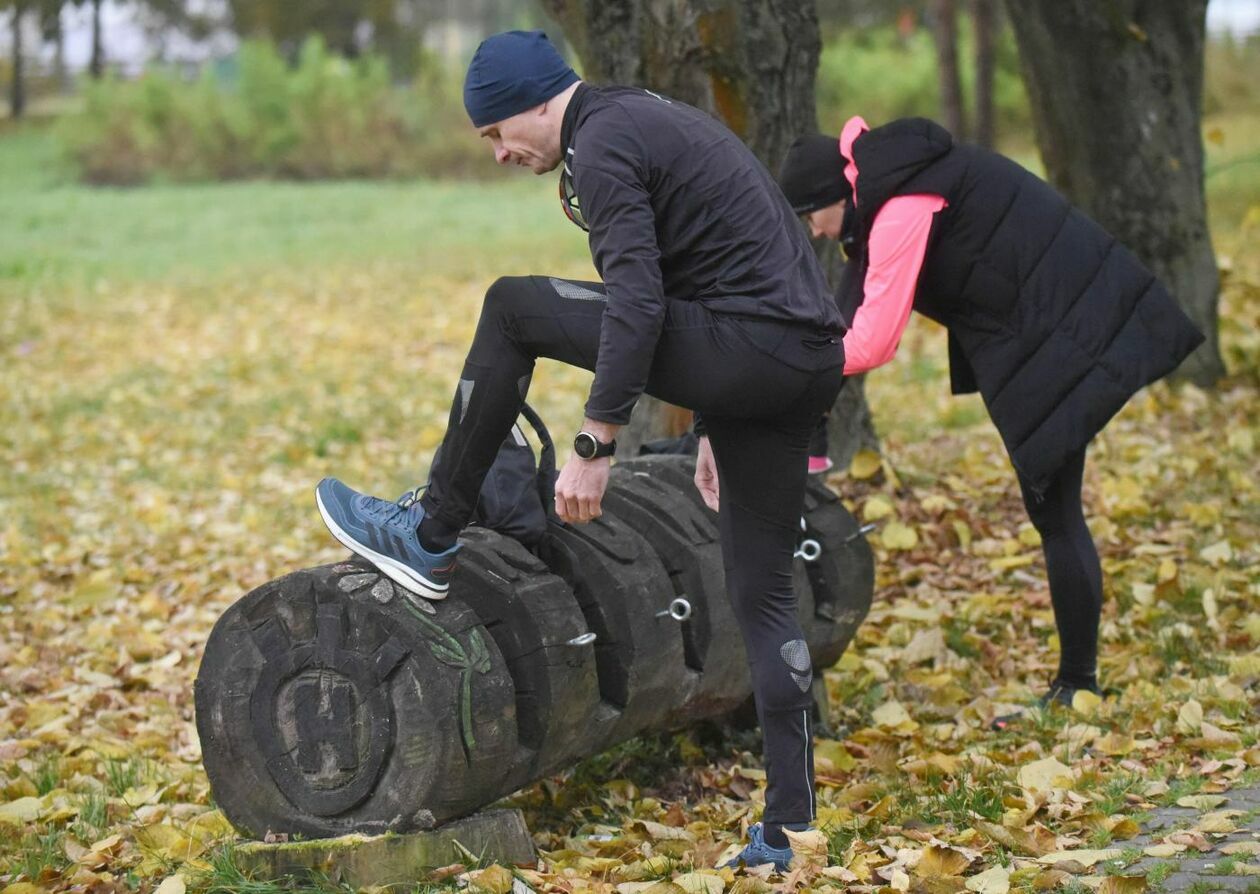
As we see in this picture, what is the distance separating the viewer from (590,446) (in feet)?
11.3

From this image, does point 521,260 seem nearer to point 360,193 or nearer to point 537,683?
point 360,193

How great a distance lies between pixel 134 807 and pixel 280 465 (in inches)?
226

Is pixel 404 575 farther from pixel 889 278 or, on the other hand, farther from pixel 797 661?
pixel 889 278

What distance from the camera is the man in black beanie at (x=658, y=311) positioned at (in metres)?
3.34

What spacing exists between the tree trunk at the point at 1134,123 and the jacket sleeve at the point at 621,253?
641 centimetres

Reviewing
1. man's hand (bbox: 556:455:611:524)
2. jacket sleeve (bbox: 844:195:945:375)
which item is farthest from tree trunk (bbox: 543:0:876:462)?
man's hand (bbox: 556:455:611:524)

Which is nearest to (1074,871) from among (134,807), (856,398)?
(134,807)

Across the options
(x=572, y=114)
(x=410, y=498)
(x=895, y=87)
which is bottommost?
(x=410, y=498)

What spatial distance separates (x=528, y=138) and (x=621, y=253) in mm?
387

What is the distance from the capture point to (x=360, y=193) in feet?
86.1

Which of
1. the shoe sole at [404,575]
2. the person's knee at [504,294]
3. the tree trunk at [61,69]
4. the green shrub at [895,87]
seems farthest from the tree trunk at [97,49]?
the person's knee at [504,294]

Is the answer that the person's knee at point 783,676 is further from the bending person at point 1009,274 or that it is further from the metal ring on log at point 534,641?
the bending person at point 1009,274

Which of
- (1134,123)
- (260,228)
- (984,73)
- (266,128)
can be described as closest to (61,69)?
(266,128)

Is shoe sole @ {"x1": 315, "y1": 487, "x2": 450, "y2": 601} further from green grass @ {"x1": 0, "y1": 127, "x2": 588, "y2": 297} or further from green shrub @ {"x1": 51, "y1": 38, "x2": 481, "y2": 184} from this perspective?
green shrub @ {"x1": 51, "y1": 38, "x2": 481, "y2": 184}
